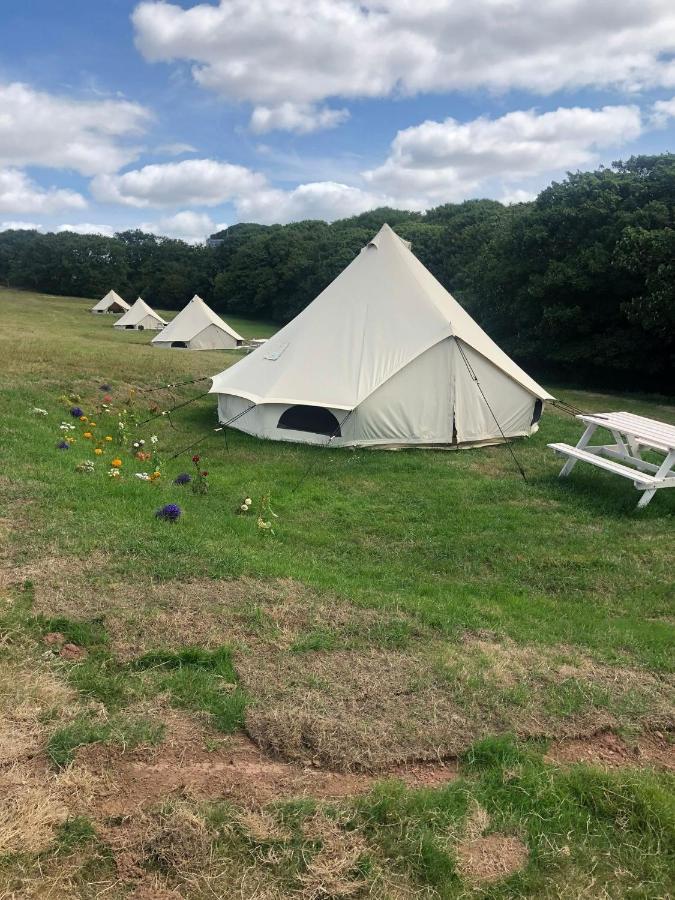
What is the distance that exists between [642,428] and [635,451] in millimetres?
687

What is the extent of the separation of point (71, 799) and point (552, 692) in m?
2.42

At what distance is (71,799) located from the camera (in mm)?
2424

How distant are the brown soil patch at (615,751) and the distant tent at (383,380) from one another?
22.3 ft

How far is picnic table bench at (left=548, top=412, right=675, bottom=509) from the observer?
6.90 metres

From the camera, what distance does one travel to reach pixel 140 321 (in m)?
37.1

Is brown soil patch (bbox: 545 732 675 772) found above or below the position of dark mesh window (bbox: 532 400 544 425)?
below

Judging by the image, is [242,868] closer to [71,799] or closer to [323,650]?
[71,799]

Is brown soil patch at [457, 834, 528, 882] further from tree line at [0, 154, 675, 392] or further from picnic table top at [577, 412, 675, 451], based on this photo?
tree line at [0, 154, 675, 392]

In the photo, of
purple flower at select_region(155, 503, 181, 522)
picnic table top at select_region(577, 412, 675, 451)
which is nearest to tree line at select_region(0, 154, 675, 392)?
picnic table top at select_region(577, 412, 675, 451)

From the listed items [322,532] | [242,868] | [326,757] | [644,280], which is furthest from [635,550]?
[644,280]

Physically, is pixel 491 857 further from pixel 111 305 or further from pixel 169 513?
pixel 111 305

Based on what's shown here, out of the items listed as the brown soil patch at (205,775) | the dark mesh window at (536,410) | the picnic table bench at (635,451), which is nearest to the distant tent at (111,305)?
the dark mesh window at (536,410)

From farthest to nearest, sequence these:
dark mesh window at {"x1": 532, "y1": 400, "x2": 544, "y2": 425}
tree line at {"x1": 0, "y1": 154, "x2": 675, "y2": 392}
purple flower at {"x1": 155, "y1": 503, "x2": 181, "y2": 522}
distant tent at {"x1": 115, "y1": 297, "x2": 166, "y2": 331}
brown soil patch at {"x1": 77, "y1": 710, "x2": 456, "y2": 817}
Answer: distant tent at {"x1": 115, "y1": 297, "x2": 166, "y2": 331}
tree line at {"x1": 0, "y1": 154, "x2": 675, "y2": 392}
dark mesh window at {"x1": 532, "y1": 400, "x2": 544, "y2": 425}
purple flower at {"x1": 155, "y1": 503, "x2": 181, "y2": 522}
brown soil patch at {"x1": 77, "y1": 710, "x2": 456, "y2": 817}

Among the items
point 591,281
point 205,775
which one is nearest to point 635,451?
point 205,775
